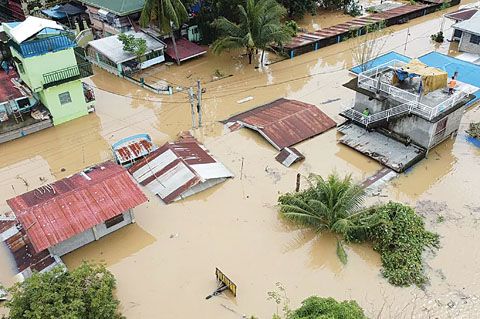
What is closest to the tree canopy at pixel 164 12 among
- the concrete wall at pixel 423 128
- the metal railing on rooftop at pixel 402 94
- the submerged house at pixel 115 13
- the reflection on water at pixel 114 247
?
the submerged house at pixel 115 13

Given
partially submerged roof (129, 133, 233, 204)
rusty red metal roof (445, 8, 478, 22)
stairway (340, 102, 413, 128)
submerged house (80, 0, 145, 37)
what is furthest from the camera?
rusty red metal roof (445, 8, 478, 22)

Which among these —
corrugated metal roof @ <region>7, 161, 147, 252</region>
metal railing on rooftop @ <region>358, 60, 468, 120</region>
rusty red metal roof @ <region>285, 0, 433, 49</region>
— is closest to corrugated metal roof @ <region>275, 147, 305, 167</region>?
metal railing on rooftop @ <region>358, 60, 468, 120</region>

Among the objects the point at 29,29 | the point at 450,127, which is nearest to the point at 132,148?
the point at 29,29

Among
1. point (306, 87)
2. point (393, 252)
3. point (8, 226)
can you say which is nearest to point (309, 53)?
point (306, 87)

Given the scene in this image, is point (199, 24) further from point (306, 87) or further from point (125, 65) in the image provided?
point (306, 87)

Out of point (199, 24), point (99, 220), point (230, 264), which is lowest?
point (230, 264)

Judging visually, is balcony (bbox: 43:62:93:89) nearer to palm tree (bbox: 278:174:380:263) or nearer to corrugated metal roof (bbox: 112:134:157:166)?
corrugated metal roof (bbox: 112:134:157:166)

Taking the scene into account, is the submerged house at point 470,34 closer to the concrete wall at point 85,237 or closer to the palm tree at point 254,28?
the palm tree at point 254,28
